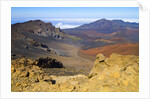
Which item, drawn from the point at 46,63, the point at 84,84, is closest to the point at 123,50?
the point at 46,63

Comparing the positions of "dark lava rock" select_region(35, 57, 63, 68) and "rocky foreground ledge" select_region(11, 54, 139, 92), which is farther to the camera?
"dark lava rock" select_region(35, 57, 63, 68)

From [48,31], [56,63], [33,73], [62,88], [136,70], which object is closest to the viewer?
[62,88]

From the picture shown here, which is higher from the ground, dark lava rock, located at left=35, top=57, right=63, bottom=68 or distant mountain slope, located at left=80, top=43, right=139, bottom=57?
distant mountain slope, located at left=80, top=43, right=139, bottom=57

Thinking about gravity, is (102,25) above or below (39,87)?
above

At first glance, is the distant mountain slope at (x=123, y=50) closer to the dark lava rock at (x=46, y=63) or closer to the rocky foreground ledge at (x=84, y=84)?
the dark lava rock at (x=46, y=63)

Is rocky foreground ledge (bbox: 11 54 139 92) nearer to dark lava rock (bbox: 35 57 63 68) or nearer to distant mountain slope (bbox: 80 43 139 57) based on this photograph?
dark lava rock (bbox: 35 57 63 68)

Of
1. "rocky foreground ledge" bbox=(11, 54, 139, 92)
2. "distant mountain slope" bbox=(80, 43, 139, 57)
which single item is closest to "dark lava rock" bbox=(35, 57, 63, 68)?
"rocky foreground ledge" bbox=(11, 54, 139, 92)

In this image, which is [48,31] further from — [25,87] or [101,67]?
[25,87]

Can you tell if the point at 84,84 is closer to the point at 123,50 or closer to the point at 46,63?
the point at 46,63

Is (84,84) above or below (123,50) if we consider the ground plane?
below

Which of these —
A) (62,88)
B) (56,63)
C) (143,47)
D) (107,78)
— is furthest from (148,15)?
(56,63)

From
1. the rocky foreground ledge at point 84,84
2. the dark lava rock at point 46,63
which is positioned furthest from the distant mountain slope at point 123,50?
the rocky foreground ledge at point 84,84
